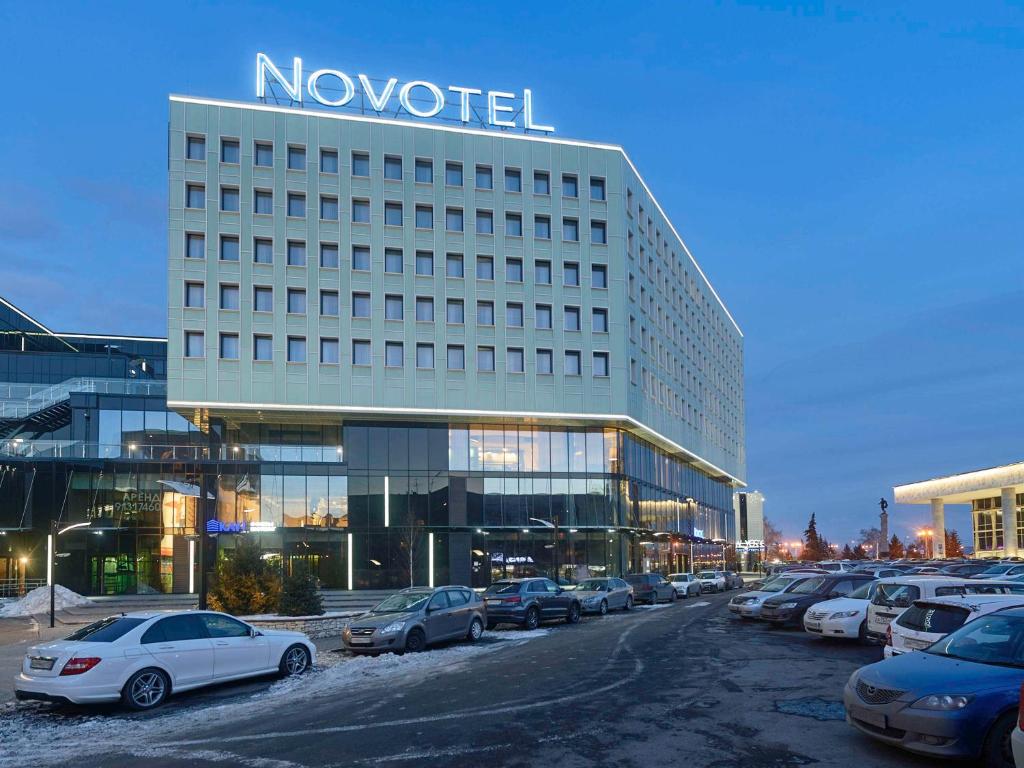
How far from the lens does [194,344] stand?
45.6 m

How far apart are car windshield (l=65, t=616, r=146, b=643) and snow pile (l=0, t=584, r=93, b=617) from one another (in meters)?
28.8

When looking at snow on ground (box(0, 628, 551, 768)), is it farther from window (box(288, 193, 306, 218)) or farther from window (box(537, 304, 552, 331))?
window (box(537, 304, 552, 331))

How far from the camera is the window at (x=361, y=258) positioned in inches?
1893

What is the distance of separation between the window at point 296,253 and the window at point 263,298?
1.96 m

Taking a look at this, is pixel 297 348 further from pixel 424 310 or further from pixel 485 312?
pixel 485 312

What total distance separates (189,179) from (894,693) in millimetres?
44321

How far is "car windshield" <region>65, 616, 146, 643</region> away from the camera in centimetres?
1362

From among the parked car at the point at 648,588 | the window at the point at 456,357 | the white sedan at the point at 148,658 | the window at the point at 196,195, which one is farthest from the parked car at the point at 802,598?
the window at the point at 196,195

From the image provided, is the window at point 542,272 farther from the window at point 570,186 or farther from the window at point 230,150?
the window at point 230,150

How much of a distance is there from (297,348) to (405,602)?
90.4 feet

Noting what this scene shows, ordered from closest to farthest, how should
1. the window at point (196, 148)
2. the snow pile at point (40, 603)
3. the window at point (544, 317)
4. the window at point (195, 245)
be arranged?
the snow pile at point (40, 603) < the window at point (195, 245) < the window at point (196, 148) < the window at point (544, 317)

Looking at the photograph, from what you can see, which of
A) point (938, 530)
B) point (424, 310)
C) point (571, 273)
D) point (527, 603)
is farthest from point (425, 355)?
point (938, 530)

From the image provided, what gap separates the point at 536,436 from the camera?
51.9 meters

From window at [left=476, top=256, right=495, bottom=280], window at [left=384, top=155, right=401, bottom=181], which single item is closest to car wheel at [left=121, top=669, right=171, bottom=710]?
window at [left=476, top=256, right=495, bottom=280]
